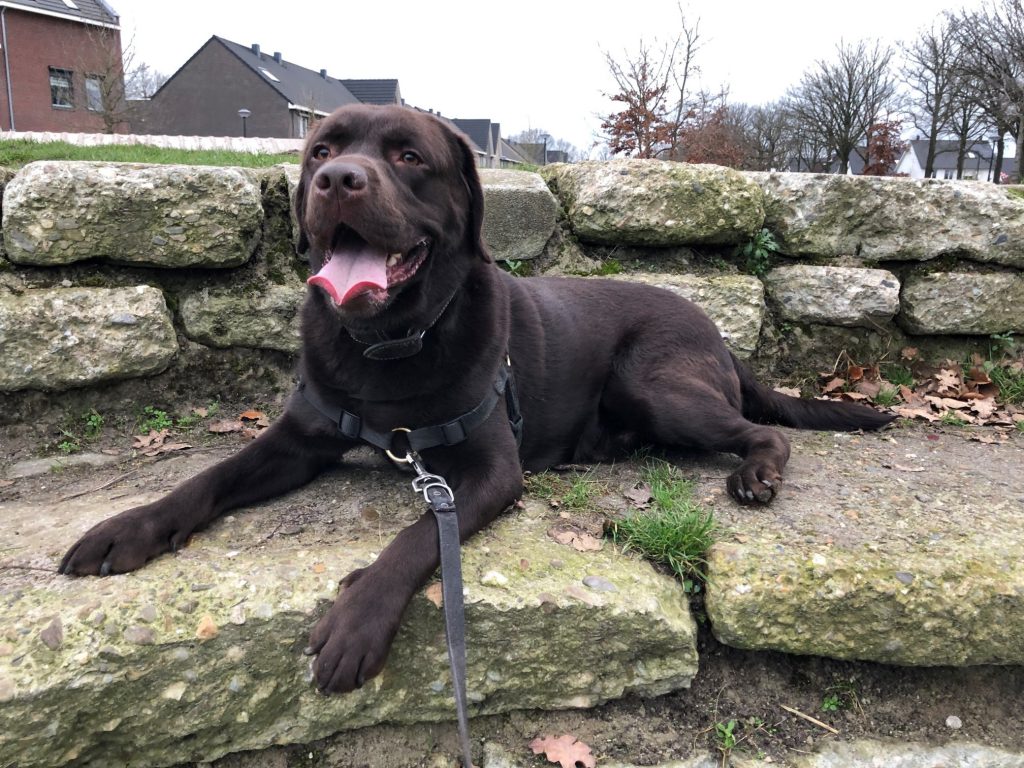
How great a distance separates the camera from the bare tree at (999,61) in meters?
19.3

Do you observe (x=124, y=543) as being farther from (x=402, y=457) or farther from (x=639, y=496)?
(x=639, y=496)

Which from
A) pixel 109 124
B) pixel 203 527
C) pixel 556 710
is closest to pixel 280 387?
pixel 203 527

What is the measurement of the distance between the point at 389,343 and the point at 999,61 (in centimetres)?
2553

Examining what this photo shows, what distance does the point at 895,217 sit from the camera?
3.85 m

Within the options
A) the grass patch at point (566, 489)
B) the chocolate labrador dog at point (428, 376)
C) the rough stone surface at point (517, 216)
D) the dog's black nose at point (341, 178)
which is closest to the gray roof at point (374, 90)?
the rough stone surface at point (517, 216)

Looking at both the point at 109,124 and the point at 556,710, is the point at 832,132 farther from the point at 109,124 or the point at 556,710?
the point at 556,710

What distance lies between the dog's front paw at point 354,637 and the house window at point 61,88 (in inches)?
1492

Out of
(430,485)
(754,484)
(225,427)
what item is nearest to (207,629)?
(430,485)

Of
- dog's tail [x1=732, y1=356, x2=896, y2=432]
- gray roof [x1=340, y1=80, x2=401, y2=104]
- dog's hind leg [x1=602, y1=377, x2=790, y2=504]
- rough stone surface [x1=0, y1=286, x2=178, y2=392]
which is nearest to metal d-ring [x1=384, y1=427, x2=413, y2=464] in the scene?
dog's hind leg [x1=602, y1=377, x2=790, y2=504]

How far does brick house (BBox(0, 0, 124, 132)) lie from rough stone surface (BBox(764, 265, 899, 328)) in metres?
31.9

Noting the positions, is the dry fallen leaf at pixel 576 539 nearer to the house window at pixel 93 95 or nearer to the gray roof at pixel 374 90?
the house window at pixel 93 95

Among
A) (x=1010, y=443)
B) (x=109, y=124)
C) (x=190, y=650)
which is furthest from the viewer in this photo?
(x=109, y=124)

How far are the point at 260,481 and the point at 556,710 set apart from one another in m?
1.21

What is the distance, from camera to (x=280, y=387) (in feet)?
11.5
